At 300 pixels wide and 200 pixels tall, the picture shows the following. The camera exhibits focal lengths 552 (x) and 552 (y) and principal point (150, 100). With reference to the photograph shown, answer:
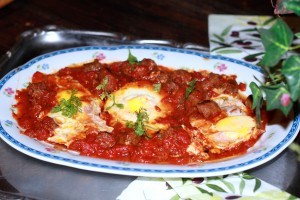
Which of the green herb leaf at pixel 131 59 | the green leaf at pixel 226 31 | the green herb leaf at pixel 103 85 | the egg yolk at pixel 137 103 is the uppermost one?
the green leaf at pixel 226 31

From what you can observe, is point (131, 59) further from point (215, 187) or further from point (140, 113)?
point (215, 187)

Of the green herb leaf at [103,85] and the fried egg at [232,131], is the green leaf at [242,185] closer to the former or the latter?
the fried egg at [232,131]

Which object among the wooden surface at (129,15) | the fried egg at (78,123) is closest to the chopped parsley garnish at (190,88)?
the fried egg at (78,123)

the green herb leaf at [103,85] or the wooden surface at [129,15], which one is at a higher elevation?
the wooden surface at [129,15]

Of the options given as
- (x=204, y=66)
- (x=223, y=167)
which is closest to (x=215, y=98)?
(x=204, y=66)

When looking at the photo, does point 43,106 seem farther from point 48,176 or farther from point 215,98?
point 215,98

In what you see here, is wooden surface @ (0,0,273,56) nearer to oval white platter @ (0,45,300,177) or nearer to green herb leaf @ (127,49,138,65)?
oval white platter @ (0,45,300,177)

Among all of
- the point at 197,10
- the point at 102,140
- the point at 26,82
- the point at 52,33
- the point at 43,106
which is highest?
the point at 197,10
